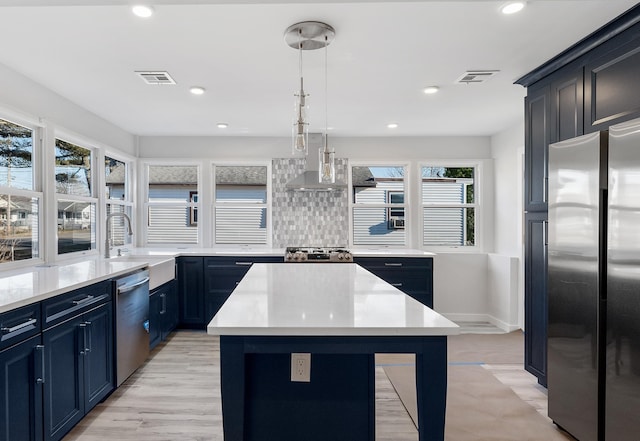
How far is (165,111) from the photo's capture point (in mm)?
3920

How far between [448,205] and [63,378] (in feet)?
15.3

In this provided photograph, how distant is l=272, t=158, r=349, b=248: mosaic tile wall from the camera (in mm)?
5098

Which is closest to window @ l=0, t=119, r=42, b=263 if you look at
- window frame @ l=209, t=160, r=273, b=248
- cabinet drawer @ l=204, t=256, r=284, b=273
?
cabinet drawer @ l=204, t=256, r=284, b=273

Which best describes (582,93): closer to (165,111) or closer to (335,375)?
(335,375)

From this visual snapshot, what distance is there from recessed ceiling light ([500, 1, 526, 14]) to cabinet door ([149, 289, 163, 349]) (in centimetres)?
354

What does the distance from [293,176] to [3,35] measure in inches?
129

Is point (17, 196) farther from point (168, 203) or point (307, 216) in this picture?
point (307, 216)

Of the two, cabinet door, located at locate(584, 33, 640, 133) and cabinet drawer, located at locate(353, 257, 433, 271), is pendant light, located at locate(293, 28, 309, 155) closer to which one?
cabinet door, located at locate(584, 33, 640, 133)

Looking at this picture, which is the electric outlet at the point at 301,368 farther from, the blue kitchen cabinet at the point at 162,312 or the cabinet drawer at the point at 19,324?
the blue kitchen cabinet at the point at 162,312

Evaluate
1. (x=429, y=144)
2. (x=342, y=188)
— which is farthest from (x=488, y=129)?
(x=342, y=188)

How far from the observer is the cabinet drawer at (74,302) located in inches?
78.5

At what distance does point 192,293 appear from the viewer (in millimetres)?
4480

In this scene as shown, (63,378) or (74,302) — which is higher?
(74,302)

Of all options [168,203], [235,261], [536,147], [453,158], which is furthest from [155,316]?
[453,158]
